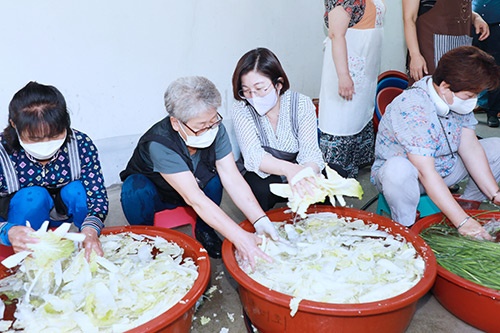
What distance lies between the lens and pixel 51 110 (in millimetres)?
1819

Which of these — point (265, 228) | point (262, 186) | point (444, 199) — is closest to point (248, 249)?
point (265, 228)

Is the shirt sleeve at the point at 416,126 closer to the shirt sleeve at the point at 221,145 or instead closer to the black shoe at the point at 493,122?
the shirt sleeve at the point at 221,145

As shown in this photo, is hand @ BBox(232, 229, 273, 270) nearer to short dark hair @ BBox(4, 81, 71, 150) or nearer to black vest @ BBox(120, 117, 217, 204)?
black vest @ BBox(120, 117, 217, 204)

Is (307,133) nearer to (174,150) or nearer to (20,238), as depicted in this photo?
(174,150)

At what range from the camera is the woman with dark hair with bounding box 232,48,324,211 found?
234 cm

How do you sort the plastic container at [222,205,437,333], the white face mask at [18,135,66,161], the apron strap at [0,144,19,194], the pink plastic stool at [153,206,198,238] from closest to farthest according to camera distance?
the plastic container at [222,205,437,333], the white face mask at [18,135,66,161], the apron strap at [0,144,19,194], the pink plastic stool at [153,206,198,238]

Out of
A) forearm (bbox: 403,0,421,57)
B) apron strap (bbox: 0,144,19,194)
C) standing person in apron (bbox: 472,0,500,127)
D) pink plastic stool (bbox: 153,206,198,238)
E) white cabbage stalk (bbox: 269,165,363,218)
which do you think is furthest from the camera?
standing person in apron (bbox: 472,0,500,127)

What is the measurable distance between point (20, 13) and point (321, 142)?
7.64ft

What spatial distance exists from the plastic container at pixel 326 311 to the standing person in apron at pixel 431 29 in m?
1.87

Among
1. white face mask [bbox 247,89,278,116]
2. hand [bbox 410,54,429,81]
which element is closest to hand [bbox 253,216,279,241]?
white face mask [bbox 247,89,278,116]

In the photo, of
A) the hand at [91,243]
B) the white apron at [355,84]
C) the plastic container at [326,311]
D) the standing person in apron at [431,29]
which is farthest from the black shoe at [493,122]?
the hand at [91,243]

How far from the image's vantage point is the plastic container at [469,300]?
1.77 m

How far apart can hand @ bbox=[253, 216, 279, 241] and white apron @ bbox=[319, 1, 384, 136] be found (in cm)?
149

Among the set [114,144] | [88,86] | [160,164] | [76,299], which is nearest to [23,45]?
[88,86]
